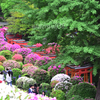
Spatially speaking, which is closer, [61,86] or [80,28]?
[80,28]

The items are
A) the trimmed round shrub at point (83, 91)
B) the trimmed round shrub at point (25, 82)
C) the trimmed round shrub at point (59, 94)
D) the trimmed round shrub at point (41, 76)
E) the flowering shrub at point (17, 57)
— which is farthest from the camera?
the flowering shrub at point (17, 57)

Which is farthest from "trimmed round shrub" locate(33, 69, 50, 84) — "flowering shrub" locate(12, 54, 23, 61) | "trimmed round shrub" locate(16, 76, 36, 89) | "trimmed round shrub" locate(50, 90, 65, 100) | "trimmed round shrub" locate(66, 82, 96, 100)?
"flowering shrub" locate(12, 54, 23, 61)

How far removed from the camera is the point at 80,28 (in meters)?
7.05

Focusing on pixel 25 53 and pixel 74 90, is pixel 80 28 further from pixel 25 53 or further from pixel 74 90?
pixel 25 53

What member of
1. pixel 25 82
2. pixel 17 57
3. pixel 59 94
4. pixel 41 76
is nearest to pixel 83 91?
pixel 59 94

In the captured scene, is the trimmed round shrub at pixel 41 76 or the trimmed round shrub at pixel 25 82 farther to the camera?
the trimmed round shrub at pixel 41 76

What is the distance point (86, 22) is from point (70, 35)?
2.22m

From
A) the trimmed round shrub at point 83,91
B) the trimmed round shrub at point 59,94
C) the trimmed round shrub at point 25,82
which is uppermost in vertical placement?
the trimmed round shrub at point 83,91

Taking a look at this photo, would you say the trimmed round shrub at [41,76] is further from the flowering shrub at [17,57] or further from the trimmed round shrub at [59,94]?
the flowering shrub at [17,57]

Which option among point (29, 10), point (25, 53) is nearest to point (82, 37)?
point (29, 10)

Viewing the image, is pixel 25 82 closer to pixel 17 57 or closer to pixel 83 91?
pixel 83 91

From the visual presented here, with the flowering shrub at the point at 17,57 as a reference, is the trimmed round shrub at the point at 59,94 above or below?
above

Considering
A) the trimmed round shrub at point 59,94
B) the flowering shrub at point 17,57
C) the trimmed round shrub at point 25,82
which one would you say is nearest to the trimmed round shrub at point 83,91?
the trimmed round shrub at point 59,94

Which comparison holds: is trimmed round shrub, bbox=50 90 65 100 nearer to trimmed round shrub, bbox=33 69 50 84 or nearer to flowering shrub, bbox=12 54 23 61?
trimmed round shrub, bbox=33 69 50 84
